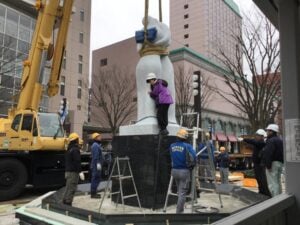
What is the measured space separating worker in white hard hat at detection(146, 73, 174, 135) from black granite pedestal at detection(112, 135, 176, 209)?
1.34ft

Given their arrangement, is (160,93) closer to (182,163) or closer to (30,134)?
(182,163)

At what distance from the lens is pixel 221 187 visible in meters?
10.2

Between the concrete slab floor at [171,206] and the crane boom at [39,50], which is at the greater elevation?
the crane boom at [39,50]

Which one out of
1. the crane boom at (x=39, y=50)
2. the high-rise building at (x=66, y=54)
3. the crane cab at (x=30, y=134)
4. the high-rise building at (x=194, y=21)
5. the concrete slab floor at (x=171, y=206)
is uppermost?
the high-rise building at (x=194, y=21)

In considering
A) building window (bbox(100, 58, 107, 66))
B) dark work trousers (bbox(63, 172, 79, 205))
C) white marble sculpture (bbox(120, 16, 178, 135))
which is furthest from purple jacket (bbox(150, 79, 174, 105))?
building window (bbox(100, 58, 107, 66))

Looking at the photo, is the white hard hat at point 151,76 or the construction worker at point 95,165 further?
the construction worker at point 95,165

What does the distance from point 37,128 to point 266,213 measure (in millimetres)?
10370

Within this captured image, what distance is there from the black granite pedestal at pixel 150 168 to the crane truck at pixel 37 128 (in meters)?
4.95

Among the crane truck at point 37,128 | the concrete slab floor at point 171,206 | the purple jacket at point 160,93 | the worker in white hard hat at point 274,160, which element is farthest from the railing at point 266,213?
the crane truck at point 37,128

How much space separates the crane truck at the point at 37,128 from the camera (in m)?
12.0

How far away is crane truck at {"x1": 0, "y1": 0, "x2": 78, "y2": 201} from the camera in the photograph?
12031 mm

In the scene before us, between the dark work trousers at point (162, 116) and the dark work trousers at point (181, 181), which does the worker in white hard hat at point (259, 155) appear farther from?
the dark work trousers at point (181, 181)

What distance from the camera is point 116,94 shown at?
33.4m

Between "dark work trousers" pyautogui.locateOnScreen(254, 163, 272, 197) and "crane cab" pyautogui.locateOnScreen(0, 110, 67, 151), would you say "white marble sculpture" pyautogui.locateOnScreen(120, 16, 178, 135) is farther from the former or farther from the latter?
"crane cab" pyautogui.locateOnScreen(0, 110, 67, 151)
